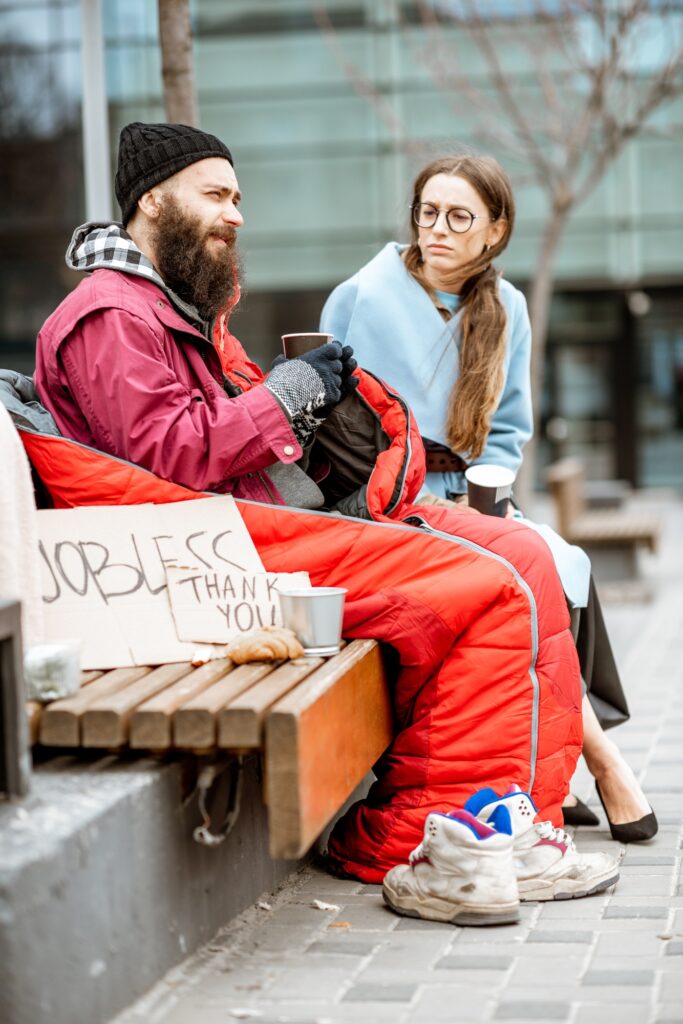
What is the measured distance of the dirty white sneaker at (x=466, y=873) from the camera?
11.4ft

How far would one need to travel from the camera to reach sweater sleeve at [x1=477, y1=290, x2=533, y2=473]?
16.3 feet

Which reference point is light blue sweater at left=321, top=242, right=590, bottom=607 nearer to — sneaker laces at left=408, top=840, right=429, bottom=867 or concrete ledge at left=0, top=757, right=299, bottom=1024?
sneaker laces at left=408, top=840, right=429, bottom=867

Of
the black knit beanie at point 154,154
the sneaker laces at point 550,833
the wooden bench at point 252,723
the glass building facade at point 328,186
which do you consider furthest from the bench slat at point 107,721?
the glass building facade at point 328,186

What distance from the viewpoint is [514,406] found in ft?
16.4

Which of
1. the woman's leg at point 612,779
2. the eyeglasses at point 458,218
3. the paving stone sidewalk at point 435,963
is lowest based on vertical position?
the paving stone sidewalk at point 435,963

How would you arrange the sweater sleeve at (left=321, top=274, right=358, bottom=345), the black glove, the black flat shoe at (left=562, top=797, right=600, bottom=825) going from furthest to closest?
the sweater sleeve at (left=321, top=274, right=358, bottom=345) → the black flat shoe at (left=562, top=797, right=600, bottom=825) → the black glove

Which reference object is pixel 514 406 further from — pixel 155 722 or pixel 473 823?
pixel 155 722

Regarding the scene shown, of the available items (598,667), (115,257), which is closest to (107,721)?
(115,257)

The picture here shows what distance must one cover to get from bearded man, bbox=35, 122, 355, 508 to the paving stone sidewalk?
1.04 metres

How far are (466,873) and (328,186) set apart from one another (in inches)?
747

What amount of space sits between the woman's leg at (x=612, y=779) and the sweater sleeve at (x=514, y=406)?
95 centimetres

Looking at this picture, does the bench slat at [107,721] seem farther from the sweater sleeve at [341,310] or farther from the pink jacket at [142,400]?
the sweater sleeve at [341,310]

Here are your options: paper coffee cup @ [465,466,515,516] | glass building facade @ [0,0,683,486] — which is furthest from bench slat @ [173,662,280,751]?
glass building facade @ [0,0,683,486]

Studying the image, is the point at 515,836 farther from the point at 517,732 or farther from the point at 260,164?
the point at 260,164
